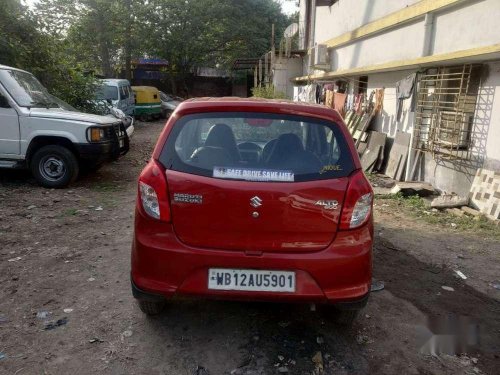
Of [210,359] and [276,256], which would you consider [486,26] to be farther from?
[210,359]

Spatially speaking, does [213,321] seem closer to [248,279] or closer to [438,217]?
[248,279]

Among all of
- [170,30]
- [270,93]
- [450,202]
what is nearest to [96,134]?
[450,202]

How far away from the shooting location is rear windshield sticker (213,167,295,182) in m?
2.58

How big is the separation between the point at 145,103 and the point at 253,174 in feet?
64.7

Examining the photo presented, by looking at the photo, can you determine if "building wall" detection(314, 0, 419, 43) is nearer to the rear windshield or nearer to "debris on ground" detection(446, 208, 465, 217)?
"debris on ground" detection(446, 208, 465, 217)

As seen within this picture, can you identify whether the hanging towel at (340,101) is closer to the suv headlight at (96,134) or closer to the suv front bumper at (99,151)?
the suv front bumper at (99,151)

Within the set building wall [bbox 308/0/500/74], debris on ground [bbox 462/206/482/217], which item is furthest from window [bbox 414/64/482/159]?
debris on ground [bbox 462/206/482/217]

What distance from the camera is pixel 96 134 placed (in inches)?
275

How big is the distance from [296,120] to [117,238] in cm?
297

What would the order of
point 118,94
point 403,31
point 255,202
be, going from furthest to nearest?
point 118,94, point 403,31, point 255,202

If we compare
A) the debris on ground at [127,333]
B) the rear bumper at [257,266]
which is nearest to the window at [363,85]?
the rear bumper at [257,266]

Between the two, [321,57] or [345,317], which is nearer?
[345,317]

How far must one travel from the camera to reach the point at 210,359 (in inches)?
105

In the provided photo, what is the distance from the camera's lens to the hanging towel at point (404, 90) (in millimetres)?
8516
